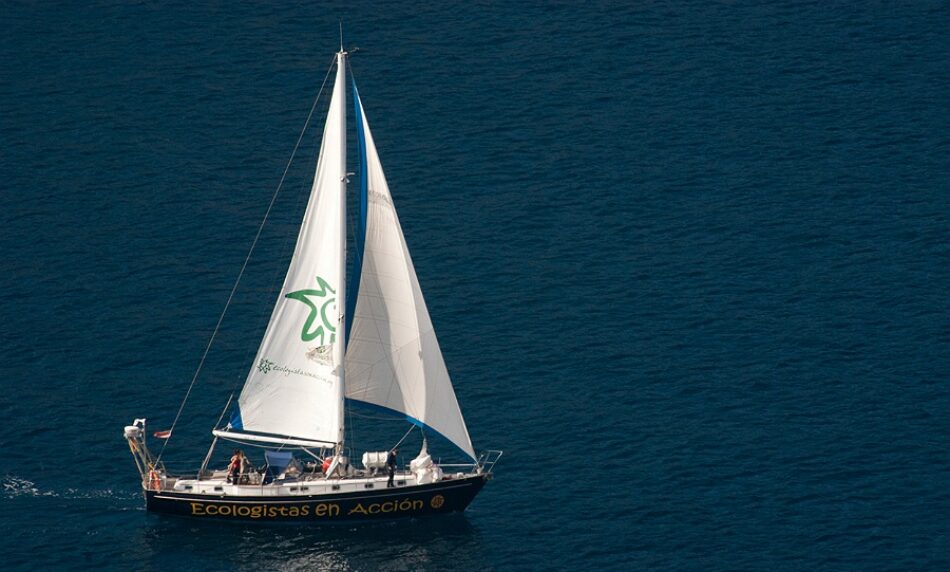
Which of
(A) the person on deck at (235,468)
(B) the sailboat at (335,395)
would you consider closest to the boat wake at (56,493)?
(B) the sailboat at (335,395)

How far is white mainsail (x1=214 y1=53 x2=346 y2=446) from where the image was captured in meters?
97.4

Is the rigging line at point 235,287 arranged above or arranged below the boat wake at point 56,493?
above

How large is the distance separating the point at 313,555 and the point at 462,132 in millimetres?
48493

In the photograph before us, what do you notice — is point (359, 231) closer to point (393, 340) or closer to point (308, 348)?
point (393, 340)

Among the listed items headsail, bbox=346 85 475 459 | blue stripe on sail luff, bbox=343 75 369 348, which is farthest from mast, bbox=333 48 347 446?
headsail, bbox=346 85 475 459

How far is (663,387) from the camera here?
11150 cm

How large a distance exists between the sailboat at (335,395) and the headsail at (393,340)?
0.05 meters

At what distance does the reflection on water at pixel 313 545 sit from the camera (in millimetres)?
96562

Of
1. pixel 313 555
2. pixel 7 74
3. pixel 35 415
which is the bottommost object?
pixel 313 555

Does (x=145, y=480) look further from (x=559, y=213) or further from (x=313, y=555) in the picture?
(x=559, y=213)

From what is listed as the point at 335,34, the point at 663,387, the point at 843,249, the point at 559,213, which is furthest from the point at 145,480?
the point at 335,34

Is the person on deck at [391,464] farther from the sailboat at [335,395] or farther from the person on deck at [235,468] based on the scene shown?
the person on deck at [235,468]

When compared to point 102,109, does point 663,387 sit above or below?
below

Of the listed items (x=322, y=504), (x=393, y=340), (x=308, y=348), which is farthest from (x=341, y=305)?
(x=322, y=504)
